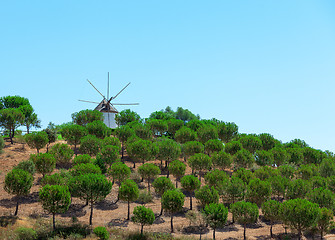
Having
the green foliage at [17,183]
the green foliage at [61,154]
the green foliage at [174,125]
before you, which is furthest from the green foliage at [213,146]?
the green foliage at [17,183]

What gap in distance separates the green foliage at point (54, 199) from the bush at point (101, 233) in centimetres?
621

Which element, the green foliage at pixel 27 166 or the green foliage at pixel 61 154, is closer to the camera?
the green foliage at pixel 27 166

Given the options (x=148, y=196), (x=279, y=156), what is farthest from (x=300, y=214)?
(x=279, y=156)

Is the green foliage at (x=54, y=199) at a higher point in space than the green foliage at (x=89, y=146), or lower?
lower

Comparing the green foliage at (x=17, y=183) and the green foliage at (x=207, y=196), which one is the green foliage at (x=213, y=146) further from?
the green foliage at (x=17, y=183)

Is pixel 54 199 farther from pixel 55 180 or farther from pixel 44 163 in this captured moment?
pixel 44 163

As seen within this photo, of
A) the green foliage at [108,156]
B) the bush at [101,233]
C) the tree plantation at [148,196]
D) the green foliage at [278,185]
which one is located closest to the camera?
the bush at [101,233]

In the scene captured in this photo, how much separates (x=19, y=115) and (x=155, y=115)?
5699cm

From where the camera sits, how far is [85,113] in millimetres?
104062

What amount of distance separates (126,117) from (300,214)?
75.9 meters

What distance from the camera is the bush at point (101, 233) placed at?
44.5 metres

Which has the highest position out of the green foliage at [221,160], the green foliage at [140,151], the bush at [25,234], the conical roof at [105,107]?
the conical roof at [105,107]

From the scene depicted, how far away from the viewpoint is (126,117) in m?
112

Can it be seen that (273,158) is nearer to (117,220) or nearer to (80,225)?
(117,220)
